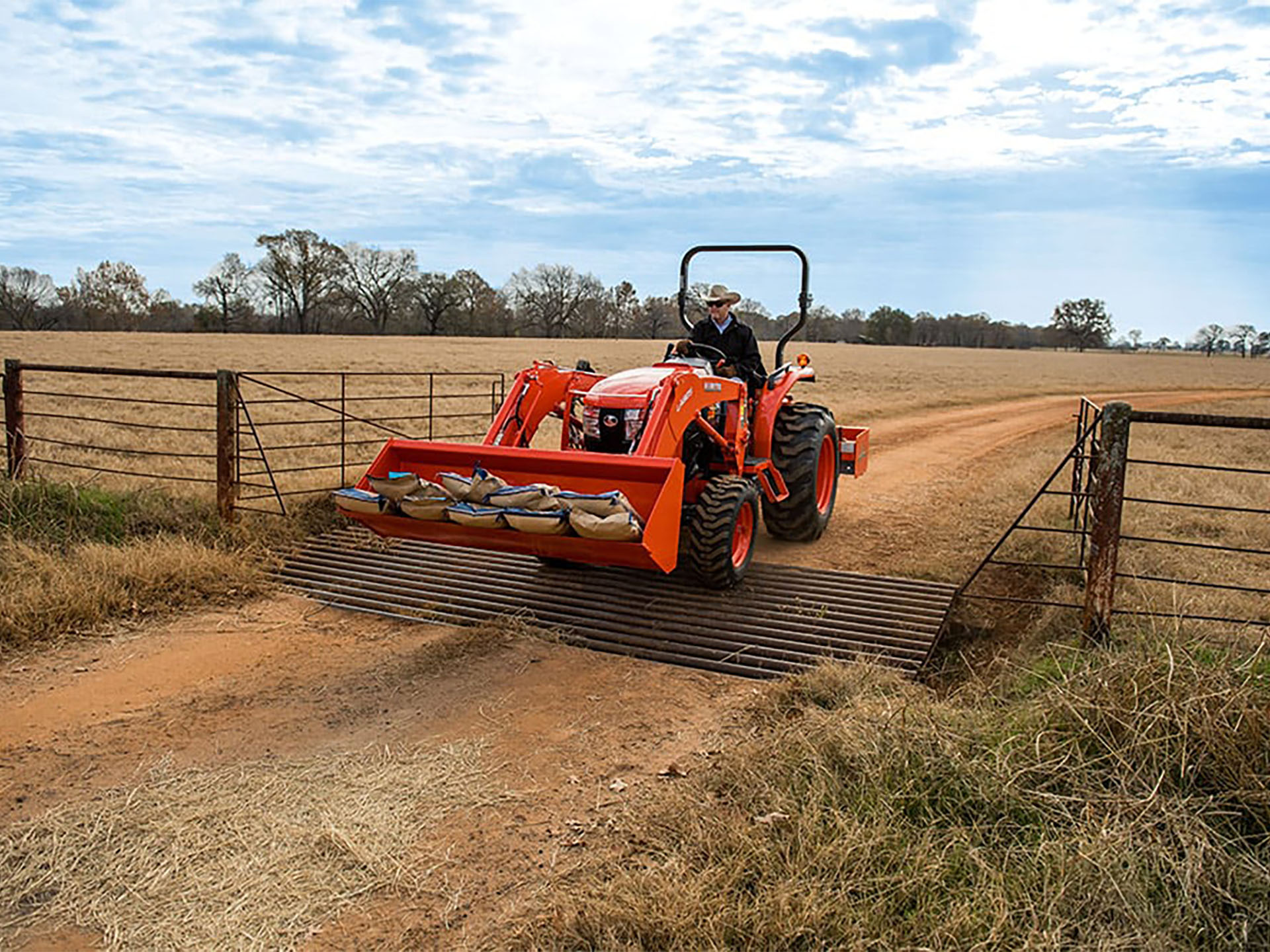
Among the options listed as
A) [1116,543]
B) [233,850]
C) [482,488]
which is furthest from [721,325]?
A: [233,850]

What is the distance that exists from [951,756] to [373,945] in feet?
6.86

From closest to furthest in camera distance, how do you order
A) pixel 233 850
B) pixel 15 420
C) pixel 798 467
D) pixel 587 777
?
pixel 233 850 < pixel 587 777 < pixel 798 467 < pixel 15 420

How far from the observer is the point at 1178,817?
3211 mm

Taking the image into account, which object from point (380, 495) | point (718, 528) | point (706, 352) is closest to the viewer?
point (380, 495)

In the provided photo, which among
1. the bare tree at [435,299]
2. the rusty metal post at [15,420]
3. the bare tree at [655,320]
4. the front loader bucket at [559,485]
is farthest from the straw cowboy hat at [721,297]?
the bare tree at [435,299]

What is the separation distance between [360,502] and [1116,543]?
4.02 m

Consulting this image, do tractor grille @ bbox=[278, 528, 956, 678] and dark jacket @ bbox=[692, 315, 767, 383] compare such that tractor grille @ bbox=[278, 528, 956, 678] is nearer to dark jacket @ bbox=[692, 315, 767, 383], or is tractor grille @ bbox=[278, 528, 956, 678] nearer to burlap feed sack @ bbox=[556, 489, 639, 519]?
burlap feed sack @ bbox=[556, 489, 639, 519]

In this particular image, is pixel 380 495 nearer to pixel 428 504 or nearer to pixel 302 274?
pixel 428 504

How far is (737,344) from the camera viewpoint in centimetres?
772

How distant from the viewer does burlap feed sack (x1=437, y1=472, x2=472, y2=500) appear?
17.4 feet

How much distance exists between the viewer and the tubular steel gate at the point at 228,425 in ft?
25.9

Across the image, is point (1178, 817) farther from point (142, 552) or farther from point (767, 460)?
point (142, 552)

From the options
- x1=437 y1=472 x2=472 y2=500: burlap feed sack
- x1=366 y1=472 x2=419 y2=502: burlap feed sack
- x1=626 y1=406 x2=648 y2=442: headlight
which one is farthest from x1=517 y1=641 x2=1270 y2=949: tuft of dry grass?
x1=626 y1=406 x2=648 y2=442: headlight

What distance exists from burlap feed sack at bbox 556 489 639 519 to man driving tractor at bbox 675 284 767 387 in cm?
284
